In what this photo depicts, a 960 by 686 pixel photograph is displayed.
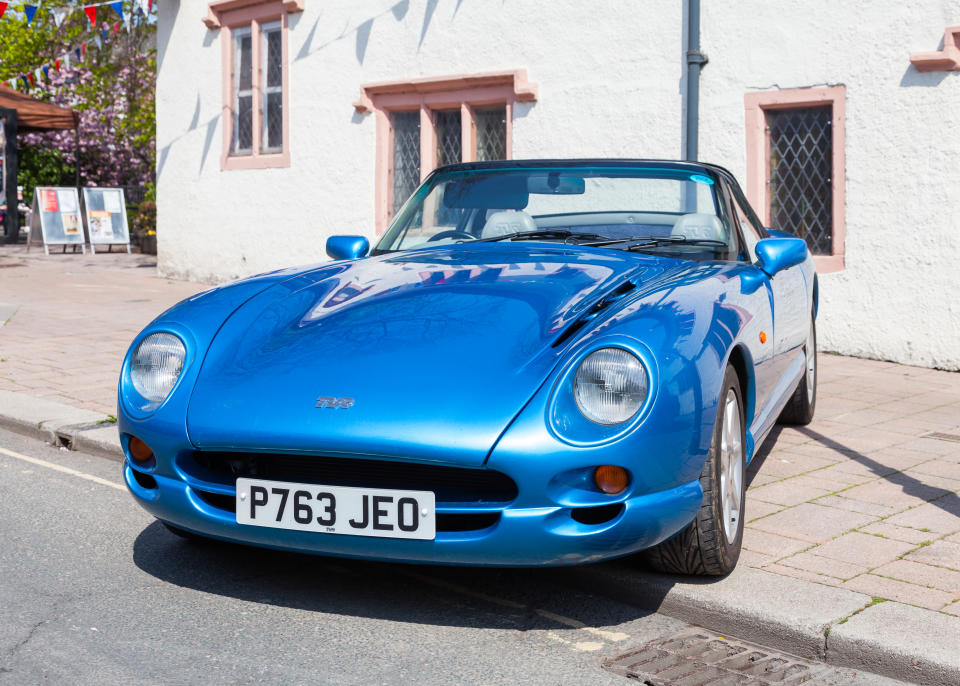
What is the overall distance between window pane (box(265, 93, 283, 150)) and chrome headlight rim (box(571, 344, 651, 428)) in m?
11.1

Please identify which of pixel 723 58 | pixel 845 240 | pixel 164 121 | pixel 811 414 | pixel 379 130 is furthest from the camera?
pixel 164 121

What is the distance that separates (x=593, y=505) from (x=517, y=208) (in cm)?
202

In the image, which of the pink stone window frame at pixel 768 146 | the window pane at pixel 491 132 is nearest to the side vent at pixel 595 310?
the pink stone window frame at pixel 768 146

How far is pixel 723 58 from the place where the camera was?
378 inches

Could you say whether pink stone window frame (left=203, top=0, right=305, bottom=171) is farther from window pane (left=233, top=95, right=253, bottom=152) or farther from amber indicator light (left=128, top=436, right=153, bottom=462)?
amber indicator light (left=128, top=436, right=153, bottom=462)

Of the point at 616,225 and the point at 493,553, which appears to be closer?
the point at 493,553

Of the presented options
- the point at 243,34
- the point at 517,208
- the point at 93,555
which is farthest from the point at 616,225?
the point at 243,34

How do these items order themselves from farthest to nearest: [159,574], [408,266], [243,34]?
[243,34] → [408,266] → [159,574]

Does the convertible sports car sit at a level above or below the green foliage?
below

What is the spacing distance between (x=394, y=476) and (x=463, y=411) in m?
0.27

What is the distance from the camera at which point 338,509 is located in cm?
313

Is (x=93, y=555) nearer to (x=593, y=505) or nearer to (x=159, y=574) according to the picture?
(x=159, y=574)

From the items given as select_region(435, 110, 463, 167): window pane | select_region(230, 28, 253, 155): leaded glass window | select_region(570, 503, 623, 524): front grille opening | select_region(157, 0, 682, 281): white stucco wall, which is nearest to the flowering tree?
select_region(157, 0, 682, 281): white stucco wall

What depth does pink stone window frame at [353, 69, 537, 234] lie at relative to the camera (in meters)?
11.2
